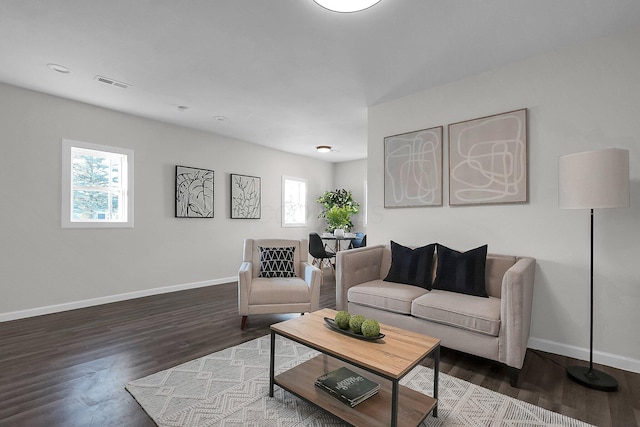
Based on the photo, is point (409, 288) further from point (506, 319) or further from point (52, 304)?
point (52, 304)

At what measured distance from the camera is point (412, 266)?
10.3 ft

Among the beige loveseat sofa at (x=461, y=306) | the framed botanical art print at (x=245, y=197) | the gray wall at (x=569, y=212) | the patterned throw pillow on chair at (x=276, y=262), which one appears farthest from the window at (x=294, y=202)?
the gray wall at (x=569, y=212)

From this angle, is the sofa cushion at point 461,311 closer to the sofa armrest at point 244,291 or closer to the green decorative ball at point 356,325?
the green decorative ball at point 356,325

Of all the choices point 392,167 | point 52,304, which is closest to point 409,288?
point 392,167

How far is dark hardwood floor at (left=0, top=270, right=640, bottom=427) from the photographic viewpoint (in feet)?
6.09

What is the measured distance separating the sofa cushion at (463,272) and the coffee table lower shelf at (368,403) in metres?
1.23

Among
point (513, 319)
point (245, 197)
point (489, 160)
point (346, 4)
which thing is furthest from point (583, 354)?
point (245, 197)

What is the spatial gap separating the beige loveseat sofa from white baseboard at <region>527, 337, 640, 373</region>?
0.39m

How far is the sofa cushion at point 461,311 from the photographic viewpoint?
2.24m

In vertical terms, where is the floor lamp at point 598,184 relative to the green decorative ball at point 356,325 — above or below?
above

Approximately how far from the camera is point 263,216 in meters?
6.27

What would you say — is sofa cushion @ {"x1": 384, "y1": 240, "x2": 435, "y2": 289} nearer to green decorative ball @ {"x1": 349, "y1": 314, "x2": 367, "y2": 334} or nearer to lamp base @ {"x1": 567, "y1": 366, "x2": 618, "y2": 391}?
lamp base @ {"x1": 567, "y1": 366, "x2": 618, "y2": 391}

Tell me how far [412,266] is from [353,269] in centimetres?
60

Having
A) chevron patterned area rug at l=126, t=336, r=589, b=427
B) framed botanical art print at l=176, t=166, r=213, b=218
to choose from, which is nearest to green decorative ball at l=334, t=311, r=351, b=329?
chevron patterned area rug at l=126, t=336, r=589, b=427
